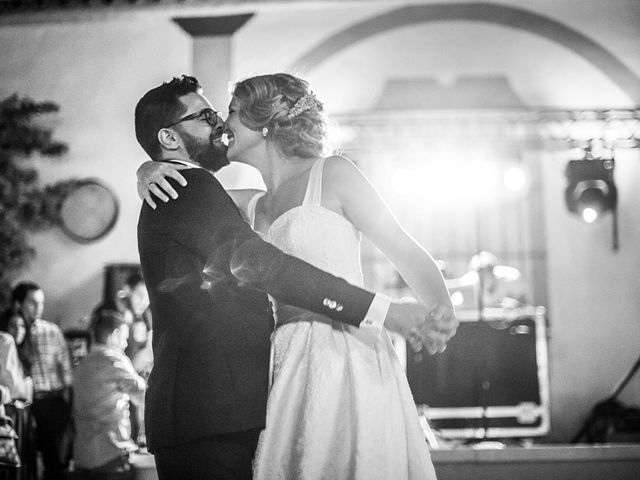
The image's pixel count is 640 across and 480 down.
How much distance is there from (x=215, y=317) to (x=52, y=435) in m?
3.80

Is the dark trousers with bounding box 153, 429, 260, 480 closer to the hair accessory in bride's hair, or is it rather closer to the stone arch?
the hair accessory in bride's hair

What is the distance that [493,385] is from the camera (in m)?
7.16

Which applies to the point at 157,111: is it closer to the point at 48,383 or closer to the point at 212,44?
the point at 48,383

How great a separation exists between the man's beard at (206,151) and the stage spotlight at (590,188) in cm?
563

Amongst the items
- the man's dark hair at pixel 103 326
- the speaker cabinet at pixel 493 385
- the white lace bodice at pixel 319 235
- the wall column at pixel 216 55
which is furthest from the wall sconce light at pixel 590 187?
the white lace bodice at pixel 319 235

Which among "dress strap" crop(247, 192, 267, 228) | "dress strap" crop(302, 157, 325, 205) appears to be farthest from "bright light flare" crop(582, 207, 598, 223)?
"dress strap" crop(302, 157, 325, 205)

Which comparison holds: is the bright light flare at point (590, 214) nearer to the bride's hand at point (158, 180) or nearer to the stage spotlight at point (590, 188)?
the stage spotlight at point (590, 188)

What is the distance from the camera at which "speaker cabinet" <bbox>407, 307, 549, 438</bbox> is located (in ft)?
23.2

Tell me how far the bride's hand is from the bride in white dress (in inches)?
12.2

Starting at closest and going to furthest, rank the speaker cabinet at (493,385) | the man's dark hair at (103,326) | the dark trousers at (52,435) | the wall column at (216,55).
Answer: the man's dark hair at (103,326), the dark trousers at (52,435), the wall column at (216,55), the speaker cabinet at (493,385)

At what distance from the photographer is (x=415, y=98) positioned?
899 cm

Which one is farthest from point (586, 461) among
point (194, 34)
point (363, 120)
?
point (194, 34)

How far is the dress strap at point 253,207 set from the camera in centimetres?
232

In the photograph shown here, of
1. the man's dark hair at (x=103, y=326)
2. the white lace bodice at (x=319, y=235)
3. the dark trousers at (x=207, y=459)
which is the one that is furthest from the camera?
the man's dark hair at (x=103, y=326)
